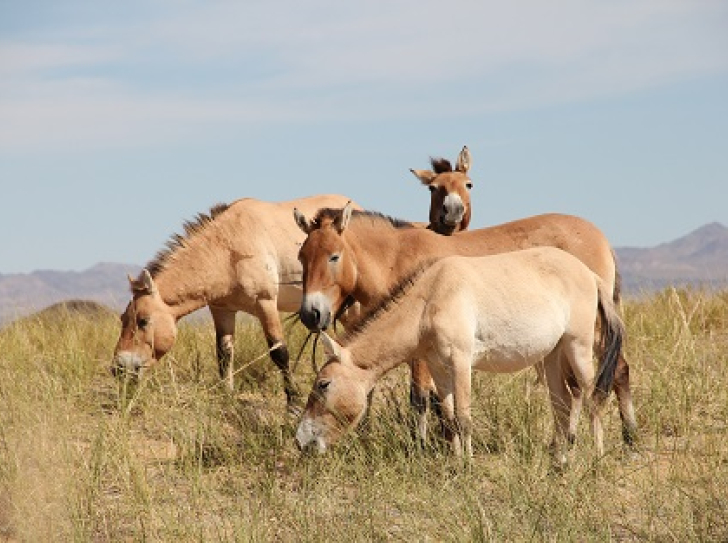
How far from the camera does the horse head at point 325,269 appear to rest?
8.84 metres

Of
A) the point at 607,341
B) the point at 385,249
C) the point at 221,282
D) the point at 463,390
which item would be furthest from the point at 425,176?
the point at 463,390

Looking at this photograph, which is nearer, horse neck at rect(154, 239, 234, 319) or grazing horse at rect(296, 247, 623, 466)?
grazing horse at rect(296, 247, 623, 466)

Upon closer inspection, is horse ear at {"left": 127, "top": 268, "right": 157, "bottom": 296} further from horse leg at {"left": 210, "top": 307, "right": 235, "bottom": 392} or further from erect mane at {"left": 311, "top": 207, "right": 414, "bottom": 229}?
erect mane at {"left": 311, "top": 207, "right": 414, "bottom": 229}

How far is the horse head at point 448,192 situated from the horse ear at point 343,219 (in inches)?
86.3

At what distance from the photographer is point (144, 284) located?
11.1m

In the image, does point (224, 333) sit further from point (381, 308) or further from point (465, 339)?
point (465, 339)

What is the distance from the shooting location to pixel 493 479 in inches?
291

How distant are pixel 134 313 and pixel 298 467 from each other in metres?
3.67

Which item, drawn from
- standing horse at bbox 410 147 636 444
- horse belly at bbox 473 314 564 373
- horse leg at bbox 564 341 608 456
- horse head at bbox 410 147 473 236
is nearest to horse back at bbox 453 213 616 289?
standing horse at bbox 410 147 636 444

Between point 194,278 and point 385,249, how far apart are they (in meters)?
2.73

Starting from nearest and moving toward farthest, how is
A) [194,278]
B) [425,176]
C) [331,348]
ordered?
[331,348], [194,278], [425,176]

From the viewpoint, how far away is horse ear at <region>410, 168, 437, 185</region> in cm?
1197

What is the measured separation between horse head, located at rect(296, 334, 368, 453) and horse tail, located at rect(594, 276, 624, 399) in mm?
1878

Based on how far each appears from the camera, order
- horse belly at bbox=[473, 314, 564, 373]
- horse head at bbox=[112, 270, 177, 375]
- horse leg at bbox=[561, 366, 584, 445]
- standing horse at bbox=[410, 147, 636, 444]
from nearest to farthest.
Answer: horse belly at bbox=[473, 314, 564, 373]
horse leg at bbox=[561, 366, 584, 445]
standing horse at bbox=[410, 147, 636, 444]
horse head at bbox=[112, 270, 177, 375]
